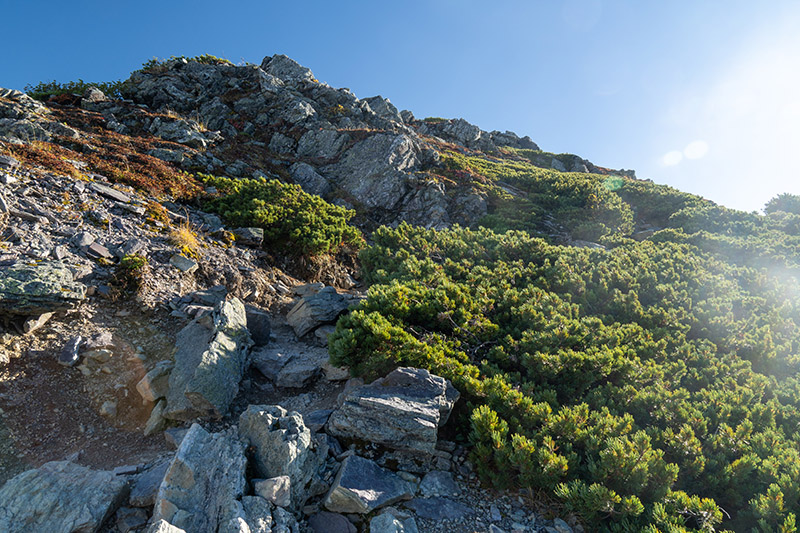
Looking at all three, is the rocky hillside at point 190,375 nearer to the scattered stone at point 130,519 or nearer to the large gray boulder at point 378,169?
the scattered stone at point 130,519

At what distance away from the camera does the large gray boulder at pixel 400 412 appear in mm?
5086

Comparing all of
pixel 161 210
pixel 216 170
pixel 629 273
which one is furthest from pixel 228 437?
pixel 216 170

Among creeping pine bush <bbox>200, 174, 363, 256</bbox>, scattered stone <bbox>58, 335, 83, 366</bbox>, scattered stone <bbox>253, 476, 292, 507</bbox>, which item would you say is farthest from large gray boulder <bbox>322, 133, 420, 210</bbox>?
scattered stone <bbox>253, 476, 292, 507</bbox>

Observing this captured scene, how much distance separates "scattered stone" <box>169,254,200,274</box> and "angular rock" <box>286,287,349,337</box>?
2.75 meters

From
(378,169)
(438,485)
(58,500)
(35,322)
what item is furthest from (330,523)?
(378,169)

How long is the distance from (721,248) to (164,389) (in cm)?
1862

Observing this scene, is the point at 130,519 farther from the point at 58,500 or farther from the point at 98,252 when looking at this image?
the point at 98,252

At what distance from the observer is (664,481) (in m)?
4.28

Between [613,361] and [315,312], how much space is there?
6.72 meters

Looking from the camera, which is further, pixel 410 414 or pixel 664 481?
pixel 410 414

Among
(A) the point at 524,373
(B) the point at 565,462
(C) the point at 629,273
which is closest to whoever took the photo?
(B) the point at 565,462

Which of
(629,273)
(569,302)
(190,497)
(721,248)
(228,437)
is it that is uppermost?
(721,248)

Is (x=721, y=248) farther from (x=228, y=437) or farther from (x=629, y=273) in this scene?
(x=228, y=437)

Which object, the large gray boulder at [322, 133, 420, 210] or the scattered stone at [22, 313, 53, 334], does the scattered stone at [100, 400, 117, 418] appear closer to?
the scattered stone at [22, 313, 53, 334]
